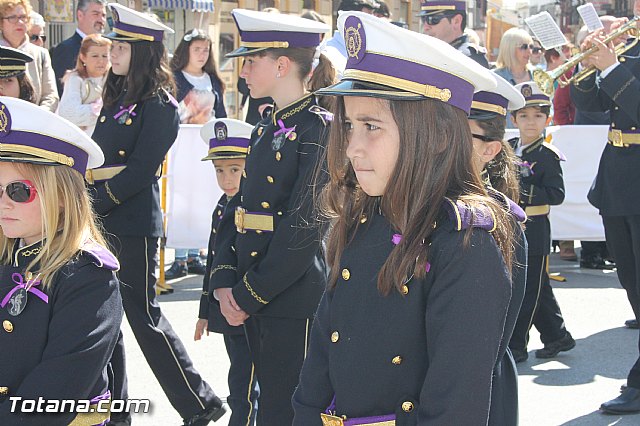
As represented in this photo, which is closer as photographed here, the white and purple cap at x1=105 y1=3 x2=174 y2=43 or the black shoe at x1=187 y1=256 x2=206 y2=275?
the white and purple cap at x1=105 y1=3 x2=174 y2=43

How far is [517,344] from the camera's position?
636cm

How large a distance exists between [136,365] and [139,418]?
1.01m

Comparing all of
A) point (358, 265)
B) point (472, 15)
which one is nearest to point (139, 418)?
point (358, 265)

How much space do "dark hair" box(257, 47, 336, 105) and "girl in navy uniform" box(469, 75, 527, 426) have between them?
2.59 ft

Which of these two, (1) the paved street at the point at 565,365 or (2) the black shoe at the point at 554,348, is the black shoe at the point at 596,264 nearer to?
(1) the paved street at the point at 565,365

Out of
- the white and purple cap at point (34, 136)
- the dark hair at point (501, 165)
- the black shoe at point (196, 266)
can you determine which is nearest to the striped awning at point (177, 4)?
the black shoe at point (196, 266)

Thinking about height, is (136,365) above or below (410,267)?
below

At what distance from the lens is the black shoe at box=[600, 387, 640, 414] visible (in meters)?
5.40

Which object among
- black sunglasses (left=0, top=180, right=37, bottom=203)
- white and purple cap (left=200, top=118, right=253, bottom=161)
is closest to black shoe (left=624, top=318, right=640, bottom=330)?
white and purple cap (left=200, top=118, right=253, bottom=161)

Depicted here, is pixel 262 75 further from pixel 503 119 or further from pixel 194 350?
pixel 194 350

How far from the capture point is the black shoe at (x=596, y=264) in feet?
31.4

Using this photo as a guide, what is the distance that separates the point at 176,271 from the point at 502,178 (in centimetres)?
586

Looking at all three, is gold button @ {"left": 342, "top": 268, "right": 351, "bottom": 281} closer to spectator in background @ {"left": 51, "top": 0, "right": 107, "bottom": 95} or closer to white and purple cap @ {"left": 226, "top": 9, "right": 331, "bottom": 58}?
white and purple cap @ {"left": 226, "top": 9, "right": 331, "bottom": 58}

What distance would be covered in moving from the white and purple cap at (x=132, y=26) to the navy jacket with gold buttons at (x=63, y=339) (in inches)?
96.5
